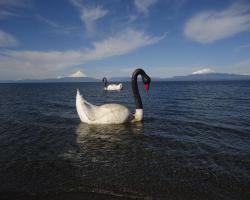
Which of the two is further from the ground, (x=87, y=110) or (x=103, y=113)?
(x=87, y=110)

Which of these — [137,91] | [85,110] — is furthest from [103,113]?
[137,91]

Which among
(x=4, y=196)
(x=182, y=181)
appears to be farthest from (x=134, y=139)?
(x=4, y=196)

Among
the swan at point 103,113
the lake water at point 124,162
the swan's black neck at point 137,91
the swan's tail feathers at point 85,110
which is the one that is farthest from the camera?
the swan's black neck at point 137,91

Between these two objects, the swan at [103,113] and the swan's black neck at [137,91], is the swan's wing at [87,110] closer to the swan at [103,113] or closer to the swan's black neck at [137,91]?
the swan at [103,113]

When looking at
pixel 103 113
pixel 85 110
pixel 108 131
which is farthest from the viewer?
pixel 85 110

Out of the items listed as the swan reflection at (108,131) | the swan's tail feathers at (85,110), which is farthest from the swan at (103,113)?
the swan reflection at (108,131)

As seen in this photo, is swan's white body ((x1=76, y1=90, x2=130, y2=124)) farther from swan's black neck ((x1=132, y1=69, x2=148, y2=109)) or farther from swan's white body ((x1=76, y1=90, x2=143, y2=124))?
swan's black neck ((x1=132, y1=69, x2=148, y2=109))

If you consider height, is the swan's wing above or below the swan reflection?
above

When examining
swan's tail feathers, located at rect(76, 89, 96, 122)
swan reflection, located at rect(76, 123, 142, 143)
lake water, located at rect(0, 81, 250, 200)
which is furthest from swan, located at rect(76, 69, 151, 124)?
lake water, located at rect(0, 81, 250, 200)

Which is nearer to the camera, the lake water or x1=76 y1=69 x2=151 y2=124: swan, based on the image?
the lake water

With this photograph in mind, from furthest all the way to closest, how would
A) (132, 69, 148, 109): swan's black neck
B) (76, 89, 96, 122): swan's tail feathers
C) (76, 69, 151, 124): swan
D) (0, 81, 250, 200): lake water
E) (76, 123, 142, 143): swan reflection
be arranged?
1. (132, 69, 148, 109): swan's black neck
2. (76, 89, 96, 122): swan's tail feathers
3. (76, 69, 151, 124): swan
4. (76, 123, 142, 143): swan reflection
5. (0, 81, 250, 200): lake water

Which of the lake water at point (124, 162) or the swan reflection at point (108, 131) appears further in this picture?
the swan reflection at point (108, 131)

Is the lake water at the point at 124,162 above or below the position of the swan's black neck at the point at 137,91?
→ below

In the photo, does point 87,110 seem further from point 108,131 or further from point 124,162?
point 124,162
